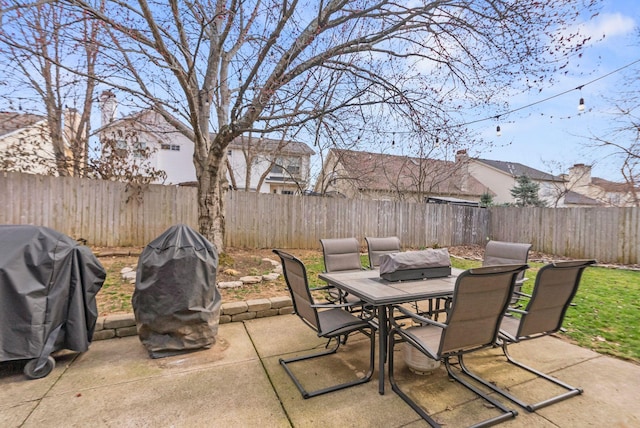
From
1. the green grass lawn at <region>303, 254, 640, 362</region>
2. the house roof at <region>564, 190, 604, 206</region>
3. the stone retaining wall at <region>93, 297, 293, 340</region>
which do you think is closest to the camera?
the green grass lawn at <region>303, 254, 640, 362</region>

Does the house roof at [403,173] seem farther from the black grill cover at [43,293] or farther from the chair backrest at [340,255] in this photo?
the black grill cover at [43,293]

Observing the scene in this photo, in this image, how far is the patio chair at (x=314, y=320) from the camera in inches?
89.7

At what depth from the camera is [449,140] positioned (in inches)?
199

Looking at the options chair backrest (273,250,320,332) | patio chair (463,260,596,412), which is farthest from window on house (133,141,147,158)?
patio chair (463,260,596,412)

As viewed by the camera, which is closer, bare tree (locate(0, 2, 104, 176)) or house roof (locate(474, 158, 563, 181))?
bare tree (locate(0, 2, 104, 176))

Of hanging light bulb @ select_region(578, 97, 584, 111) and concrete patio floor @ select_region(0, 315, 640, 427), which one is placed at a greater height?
hanging light bulb @ select_region(578, 97, 584, 111)

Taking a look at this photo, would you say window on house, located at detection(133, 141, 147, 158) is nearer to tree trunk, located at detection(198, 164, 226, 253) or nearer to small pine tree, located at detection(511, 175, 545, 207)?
tree trunk, located at detection(198, 164, 226, 253)

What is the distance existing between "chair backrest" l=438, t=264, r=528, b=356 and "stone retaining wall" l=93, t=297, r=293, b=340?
2.39m

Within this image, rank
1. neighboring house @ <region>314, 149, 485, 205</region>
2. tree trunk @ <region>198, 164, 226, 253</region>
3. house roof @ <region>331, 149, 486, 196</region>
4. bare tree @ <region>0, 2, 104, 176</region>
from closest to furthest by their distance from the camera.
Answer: bare tree @ <region>0, 2, 104, 176</region>
tree trunk @ <region>198, 164, 226, 253</region>
house roof @ <region>331, 149, 486, 196</region>
neighboring house @ <region>314, 149, 485, 205</region>

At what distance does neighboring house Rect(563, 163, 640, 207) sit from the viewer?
11.5m

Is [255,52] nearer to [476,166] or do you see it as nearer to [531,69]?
[531,69]

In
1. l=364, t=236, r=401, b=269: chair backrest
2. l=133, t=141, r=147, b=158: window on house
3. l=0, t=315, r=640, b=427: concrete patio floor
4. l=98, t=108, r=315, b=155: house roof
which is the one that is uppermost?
l=98, t=108, r=315, b=155: house roof

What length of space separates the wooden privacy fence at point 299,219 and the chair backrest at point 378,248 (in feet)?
14.5

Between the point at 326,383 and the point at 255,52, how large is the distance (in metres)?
4.70
